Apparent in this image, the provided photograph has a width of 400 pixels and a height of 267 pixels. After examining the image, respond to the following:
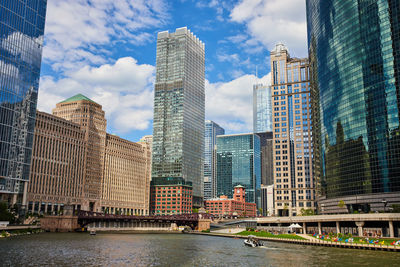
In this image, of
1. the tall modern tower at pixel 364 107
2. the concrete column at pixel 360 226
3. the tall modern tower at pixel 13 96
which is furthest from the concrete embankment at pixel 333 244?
the tall modern tower at pixel 13 96

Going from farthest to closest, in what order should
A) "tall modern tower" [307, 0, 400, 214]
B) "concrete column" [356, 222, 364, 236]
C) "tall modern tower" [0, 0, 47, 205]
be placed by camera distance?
1. "tall modern tower" [0, 0, 47, 205]
2. "tall modern tower" [307, 0, 400, 214]
3. "concrete column" [356, 222, 364, 236]

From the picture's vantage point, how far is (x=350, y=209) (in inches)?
6821

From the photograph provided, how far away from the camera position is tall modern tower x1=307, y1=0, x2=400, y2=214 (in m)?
158

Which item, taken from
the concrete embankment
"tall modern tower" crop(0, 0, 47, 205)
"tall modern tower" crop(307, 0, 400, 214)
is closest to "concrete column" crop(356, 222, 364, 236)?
"tall modern tower" crop(307, 0, 400, 214)

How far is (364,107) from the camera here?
168375 millimetres

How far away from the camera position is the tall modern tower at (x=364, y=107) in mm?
157875

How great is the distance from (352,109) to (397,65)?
25924 mm

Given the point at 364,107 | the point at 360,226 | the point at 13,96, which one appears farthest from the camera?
the point at 13,96

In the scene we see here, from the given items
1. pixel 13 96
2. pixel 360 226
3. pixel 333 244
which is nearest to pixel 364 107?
pixel 360 226

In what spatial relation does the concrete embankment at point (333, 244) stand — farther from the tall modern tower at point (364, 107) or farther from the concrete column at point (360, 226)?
the tall modern tower at point (364, 107)

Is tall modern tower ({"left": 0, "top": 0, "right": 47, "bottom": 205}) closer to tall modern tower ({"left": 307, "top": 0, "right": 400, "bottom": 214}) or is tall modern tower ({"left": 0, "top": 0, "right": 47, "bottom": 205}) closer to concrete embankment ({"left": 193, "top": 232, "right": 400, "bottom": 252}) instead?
concrete embankment ({"left": 193, "top": 232, "right": 400, "bottom": 252})

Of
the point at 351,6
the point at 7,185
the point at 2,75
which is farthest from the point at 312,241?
the point at 2,75

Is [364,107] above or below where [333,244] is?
above

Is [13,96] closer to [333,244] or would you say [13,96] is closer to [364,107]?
[333,244]
